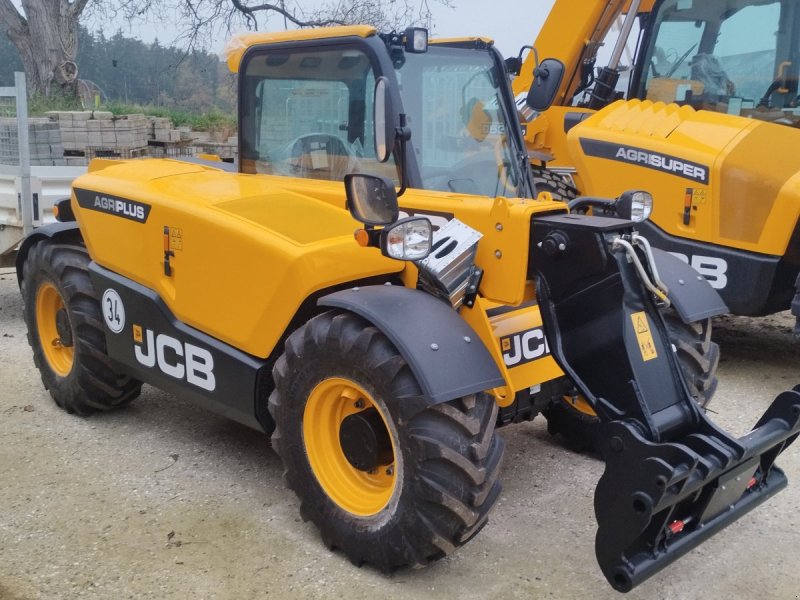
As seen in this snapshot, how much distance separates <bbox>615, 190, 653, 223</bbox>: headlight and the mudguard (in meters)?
0.31

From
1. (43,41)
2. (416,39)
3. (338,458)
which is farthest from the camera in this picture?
(43,41)

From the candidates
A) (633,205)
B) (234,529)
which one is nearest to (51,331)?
(234,529)

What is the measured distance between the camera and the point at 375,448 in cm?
318

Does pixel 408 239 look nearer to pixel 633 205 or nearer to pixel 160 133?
pixel 633 205

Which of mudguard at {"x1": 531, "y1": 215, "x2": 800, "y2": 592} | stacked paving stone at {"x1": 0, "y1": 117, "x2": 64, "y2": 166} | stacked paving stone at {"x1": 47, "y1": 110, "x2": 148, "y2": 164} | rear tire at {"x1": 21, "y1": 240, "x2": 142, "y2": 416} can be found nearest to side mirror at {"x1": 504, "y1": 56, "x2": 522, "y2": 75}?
mudguard at {"x1": 531, "y1": 215, "x2": 800, "y2": 592}

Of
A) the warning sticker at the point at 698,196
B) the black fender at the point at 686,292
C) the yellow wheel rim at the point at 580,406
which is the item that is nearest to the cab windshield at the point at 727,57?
the warning sticker at the point at 698,196

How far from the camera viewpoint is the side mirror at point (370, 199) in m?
3.07

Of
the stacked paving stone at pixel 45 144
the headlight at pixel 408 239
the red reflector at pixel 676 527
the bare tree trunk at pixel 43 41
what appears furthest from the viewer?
the bare tree trunk at pixel 43 41

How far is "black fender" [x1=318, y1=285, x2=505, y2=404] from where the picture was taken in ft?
9.34

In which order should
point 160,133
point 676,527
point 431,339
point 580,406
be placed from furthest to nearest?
point 160,133 → point 580,406 → point 431,339 → point 676,527

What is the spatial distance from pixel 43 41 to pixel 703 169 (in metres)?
13.2

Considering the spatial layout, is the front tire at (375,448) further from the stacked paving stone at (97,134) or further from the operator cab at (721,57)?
the stacked paving stone at (97,134)

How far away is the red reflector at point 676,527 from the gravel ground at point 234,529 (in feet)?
1.24

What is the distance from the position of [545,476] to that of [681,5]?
14.1ft
